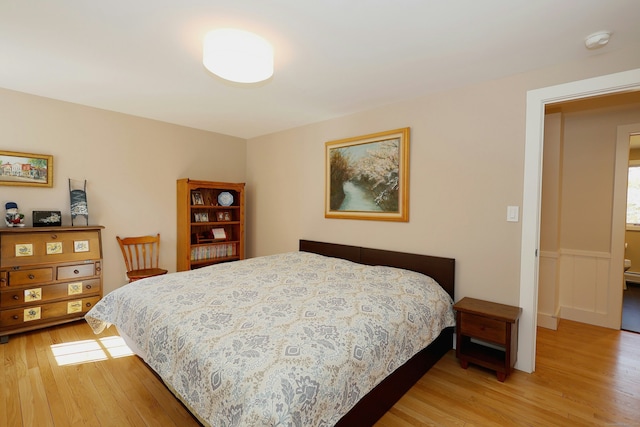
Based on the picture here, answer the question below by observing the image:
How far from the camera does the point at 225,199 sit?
419 centimetres

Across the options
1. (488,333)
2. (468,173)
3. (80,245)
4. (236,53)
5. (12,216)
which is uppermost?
(236,53)

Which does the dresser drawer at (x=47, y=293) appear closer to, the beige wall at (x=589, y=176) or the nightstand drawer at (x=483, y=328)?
the nightstand drawer at (x=483, y=328)

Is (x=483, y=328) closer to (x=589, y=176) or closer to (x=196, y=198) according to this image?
(x=589, y=176)

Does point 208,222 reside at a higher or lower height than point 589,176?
lower

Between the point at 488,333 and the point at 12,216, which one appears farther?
the point at 12,216

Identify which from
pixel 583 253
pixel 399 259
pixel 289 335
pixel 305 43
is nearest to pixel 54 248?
pixel 289 335

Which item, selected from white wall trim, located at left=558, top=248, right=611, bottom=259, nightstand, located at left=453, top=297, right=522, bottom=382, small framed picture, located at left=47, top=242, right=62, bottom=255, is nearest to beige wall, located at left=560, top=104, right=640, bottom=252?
white wall trim, located at left=558, top=248, right=611, bottom=259

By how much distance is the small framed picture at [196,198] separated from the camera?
398 centimetres

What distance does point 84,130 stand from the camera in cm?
324

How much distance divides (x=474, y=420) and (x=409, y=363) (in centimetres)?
46

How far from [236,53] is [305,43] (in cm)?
45

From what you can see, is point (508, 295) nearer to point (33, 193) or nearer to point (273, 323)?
point (273, 323)

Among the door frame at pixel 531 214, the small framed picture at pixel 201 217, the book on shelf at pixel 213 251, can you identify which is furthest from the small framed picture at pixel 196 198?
the door frame at pixel 531 214

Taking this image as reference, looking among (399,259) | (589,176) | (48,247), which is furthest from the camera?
(589,176)
